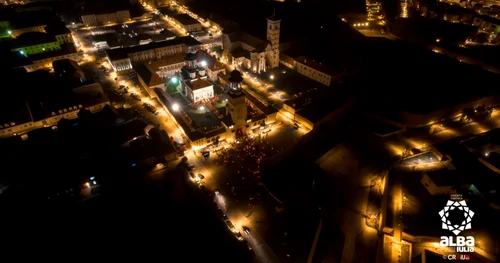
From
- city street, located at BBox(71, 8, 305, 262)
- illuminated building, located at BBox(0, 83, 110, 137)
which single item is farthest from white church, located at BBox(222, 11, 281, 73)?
illuminated building, located at BBox(0, 83, 110, 137)

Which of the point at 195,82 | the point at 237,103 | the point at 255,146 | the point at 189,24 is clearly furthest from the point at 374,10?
the point at 255,146

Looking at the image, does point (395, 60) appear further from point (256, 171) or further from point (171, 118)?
point (171, 118)

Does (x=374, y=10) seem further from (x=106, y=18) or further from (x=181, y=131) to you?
(x=106, y=18)

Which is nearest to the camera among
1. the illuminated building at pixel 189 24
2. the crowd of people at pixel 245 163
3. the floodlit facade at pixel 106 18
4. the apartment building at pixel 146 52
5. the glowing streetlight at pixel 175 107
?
the crowd of people at pixel 245 163

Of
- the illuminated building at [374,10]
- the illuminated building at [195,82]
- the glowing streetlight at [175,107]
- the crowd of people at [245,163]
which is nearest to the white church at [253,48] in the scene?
the illuminated building at [195,82]

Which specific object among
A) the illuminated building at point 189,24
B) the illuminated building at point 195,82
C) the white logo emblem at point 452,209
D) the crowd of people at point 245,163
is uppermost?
the illuminated building at point 189,24

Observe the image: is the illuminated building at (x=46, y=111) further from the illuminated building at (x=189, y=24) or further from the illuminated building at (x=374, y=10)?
the illuminated building at (x=374, y=10)

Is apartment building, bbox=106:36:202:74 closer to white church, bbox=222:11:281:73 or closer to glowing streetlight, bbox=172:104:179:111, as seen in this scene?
white church, bbox=222:11:281:73

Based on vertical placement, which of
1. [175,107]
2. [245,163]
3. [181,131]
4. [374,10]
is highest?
[374,10]
